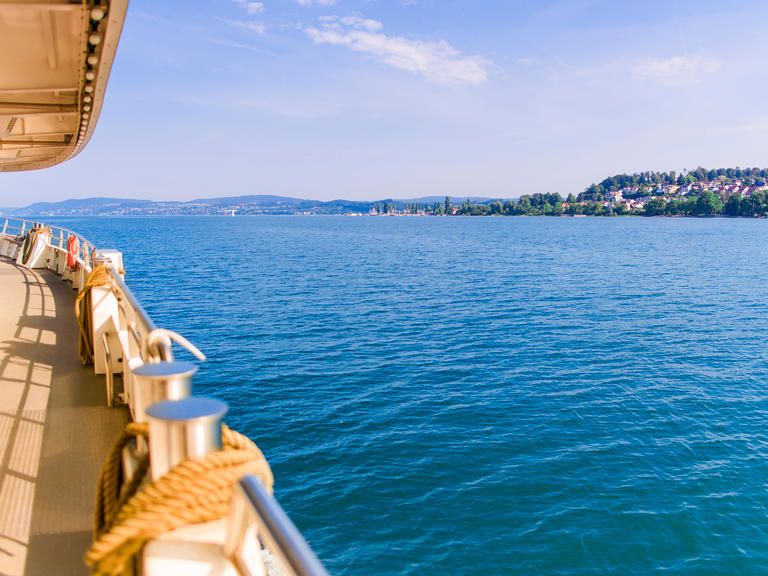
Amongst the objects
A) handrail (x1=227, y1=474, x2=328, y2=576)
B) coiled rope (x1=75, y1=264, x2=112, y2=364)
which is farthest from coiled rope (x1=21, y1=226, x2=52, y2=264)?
handrail (x1=227, y1=474, x2=328, y2=576)

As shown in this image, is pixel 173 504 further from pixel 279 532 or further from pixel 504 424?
pixel 504 424

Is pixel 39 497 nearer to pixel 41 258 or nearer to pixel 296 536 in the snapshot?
pixel 296 536

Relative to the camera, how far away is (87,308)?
5.86 metres

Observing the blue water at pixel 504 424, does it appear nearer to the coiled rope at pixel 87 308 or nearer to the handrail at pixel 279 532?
the coiled rope at pixel 87 308

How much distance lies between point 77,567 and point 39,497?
0.96m

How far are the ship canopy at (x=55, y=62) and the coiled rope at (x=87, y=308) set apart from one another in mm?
2256

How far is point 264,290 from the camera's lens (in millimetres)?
34281

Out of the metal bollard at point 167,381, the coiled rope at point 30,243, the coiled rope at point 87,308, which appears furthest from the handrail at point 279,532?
the coiled rope at point 30,243

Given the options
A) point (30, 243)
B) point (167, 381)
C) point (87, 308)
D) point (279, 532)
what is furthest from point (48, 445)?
point (30, 243)

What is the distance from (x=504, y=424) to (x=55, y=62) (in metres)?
11.6

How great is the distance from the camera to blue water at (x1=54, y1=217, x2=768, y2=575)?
32.0 feet

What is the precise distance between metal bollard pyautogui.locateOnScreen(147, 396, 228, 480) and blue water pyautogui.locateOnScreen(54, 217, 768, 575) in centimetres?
823

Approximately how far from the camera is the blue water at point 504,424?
9.75m

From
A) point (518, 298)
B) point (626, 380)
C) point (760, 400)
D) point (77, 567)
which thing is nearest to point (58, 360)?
point (77, 567)
